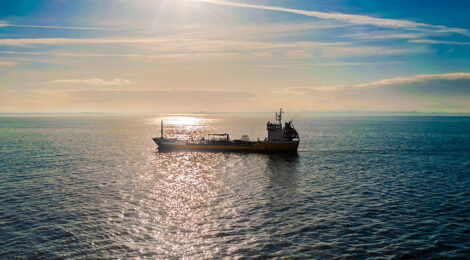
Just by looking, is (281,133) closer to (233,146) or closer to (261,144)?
(261,144)

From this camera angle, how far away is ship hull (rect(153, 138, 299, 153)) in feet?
260

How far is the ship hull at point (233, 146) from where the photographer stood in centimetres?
7938

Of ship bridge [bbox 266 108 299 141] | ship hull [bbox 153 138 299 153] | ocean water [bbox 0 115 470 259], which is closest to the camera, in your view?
ocean water [bbox 0 115 470 259]

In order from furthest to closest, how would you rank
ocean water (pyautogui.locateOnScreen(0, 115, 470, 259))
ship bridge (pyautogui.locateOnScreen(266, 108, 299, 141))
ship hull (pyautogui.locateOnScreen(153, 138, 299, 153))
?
1. ship bridge (pyautogui.locateOnScreen(266, 108, 299, 141))
2. ship hull (pyautogui.locateOnScreen(153, 138, 299, 153))
3. ocean water (pyautogui.locateOnScreen(0, 115, 470, 259))

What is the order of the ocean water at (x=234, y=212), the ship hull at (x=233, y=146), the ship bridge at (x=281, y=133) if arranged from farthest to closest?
the ship bridge at (x=281, y=133), the ship hull at (x=233, y=146), the ocean water at (x=234, y=212)

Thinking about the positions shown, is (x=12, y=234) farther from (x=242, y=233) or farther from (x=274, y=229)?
(x=274, y=229)

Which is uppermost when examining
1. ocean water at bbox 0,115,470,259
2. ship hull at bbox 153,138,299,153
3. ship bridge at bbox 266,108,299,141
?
ship bridge at bbox 266,108,299,141

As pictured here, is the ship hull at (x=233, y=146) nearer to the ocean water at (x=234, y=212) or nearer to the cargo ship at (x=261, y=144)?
the cargo ship at (x=261, y=144)

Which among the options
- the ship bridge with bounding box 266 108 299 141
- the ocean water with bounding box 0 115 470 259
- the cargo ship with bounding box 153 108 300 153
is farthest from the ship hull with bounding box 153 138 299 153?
the ocean water with bounding box 0 115 470 259

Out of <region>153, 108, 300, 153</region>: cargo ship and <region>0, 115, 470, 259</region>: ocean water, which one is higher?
<region>153, 108, 300, 153</region>: cargo ship

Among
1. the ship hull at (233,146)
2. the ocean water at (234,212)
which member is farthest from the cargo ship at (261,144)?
the ocean water at (234,212)

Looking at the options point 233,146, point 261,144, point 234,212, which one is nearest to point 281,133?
point 261,144

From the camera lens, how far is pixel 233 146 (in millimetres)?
82125

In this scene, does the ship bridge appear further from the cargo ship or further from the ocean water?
the ocean water
